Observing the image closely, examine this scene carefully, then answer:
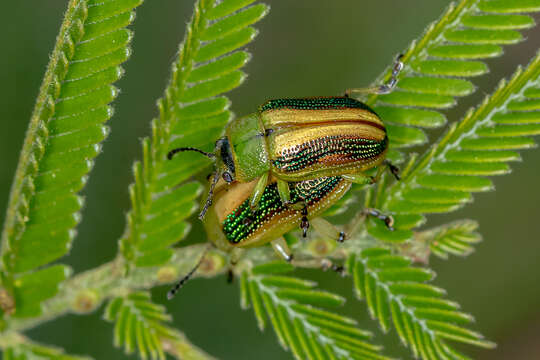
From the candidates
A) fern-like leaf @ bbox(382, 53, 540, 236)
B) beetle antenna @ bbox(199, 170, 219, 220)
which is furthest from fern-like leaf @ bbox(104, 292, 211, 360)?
fern-like leaf @ bbox(382, 53, 540, 236)

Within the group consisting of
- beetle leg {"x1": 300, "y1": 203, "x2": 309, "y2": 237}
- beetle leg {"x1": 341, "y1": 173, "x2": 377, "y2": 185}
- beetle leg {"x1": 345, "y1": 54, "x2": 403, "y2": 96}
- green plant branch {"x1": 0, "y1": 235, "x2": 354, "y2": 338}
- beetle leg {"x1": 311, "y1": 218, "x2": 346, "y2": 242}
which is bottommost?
green plant branch {"x1": 0, "y1": 235, "x2": 354, "y2": 338}

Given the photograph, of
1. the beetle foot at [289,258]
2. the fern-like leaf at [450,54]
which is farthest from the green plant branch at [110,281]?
the fern-like leaf at [450,54]

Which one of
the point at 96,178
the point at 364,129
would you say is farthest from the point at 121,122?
the point at 364,129

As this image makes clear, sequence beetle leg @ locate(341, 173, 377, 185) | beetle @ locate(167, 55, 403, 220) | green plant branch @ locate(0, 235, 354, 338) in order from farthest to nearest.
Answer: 1. beetle @ locate(167, 55, 403, 220)
2. beetle leg @ locate(341, 173, 377, 185)
3. green plant branch @ locate(0, 235, 354, 338)

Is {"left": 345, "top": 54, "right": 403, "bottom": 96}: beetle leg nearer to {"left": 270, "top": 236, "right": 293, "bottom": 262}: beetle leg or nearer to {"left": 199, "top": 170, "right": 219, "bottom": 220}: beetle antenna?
{"left": 270, "top": 236, "right": 293, "bottom": 262}: beetle leg

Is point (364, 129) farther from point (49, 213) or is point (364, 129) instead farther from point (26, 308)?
point (26, 308)

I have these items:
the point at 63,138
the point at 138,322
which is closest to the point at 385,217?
the point at 138,322
